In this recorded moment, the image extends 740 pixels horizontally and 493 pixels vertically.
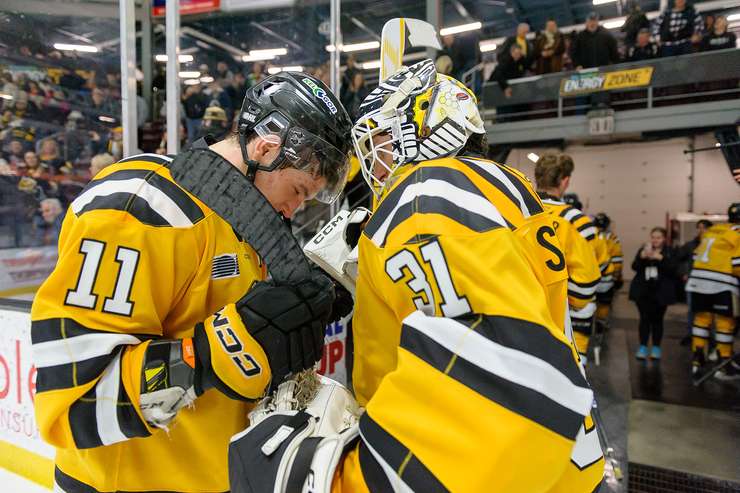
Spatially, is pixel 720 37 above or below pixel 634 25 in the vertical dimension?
below

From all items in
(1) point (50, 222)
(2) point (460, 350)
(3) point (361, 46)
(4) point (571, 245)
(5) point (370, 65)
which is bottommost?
(4) point (571, 245)

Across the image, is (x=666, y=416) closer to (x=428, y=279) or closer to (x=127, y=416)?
(x=428, y=279)

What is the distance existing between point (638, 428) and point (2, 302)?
14.1 feet

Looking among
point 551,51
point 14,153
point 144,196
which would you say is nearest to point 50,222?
point 14,153

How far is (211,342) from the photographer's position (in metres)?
0.97

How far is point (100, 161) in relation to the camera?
3.12 metres

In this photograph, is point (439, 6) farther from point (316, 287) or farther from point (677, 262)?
point (316, 287)

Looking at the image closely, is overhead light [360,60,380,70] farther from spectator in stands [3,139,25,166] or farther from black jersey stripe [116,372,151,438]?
black jersey stripe [116,372,151,438]

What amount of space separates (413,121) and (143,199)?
0.67 m

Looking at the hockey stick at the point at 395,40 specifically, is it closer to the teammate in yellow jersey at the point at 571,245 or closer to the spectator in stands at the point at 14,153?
the teammate in yellow jersey at the point at 571,245

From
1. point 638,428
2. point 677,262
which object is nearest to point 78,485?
point 638,428

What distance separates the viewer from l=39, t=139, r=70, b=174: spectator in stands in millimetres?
3166

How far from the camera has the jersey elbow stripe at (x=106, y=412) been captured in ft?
3.19

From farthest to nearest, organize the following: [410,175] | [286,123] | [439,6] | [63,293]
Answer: [439,6] → [286,123] → [63,293] → [410,175]
